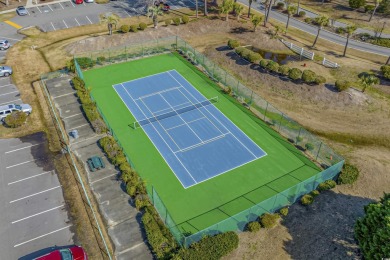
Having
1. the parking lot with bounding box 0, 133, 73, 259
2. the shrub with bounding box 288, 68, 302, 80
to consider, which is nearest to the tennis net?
the parking lot with bounding box 0, 133, 73, 259

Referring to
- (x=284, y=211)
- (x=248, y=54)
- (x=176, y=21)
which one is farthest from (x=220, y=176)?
(x=176, y=21)

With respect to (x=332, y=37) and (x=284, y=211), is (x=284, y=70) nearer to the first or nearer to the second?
(x=332, y=37)

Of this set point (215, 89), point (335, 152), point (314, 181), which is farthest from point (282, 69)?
point (314, 181)

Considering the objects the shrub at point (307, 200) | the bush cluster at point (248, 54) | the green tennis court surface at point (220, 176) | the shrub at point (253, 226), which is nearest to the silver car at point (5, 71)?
the green tennis court surface at point (220, 176)

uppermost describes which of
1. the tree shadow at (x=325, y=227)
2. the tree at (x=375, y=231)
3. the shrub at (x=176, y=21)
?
the shrub at (x=176, y=21)

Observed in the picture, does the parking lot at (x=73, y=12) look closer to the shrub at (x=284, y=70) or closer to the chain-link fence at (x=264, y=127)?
the chain-link fence at (x=264, y=127)
